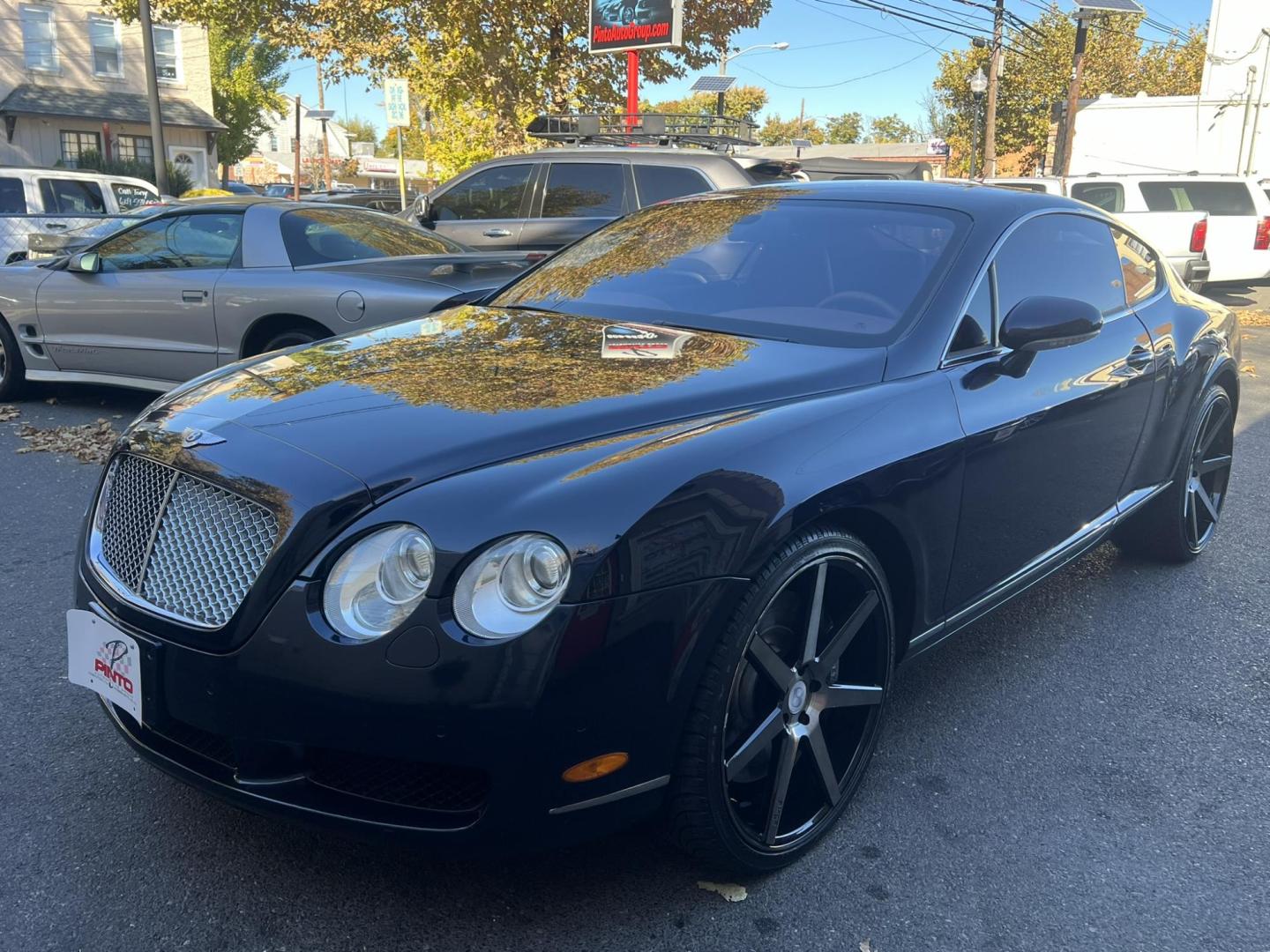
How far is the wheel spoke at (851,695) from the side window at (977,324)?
919 mm

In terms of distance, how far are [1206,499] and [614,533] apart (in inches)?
140

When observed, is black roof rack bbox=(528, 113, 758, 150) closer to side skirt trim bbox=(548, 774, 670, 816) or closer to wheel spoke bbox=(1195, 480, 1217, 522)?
wheel spoke bbox=(1195, 480, 1217, 522)

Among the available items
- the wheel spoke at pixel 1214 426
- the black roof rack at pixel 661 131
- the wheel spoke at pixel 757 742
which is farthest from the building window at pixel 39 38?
the wheel spoke at pixel 757 742

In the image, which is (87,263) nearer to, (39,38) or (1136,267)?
(1136,267)

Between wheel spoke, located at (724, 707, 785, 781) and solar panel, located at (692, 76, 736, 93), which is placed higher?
solar panel, located at (692, 76, 736, 93)

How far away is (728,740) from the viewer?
2.20 meters

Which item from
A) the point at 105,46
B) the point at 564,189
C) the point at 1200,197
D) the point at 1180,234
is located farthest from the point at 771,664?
the point at 105,46

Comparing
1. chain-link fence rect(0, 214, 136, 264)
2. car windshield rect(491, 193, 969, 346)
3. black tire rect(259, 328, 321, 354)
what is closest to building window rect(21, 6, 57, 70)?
chain-link fence rect(0, 214, 136, 264)

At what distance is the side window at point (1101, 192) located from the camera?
573 inches

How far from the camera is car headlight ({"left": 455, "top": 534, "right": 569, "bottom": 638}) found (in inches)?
73.6

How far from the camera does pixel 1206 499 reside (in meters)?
4.53

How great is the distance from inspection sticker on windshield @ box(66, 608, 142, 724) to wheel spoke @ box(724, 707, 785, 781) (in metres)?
1.19

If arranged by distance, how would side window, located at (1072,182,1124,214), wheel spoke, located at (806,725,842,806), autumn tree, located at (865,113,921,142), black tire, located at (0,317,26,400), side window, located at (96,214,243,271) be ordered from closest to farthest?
wheel spoke, located at (806,725,842,806), side window, located at (96,214,243,271), black tire, located at (0,317,26,400), side window, located at (1072,182,1124,214), autumn tree, located at (865,113,921,142)

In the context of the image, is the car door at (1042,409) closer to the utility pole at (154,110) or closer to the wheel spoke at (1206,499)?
the wheel spoke at (1206,499)
